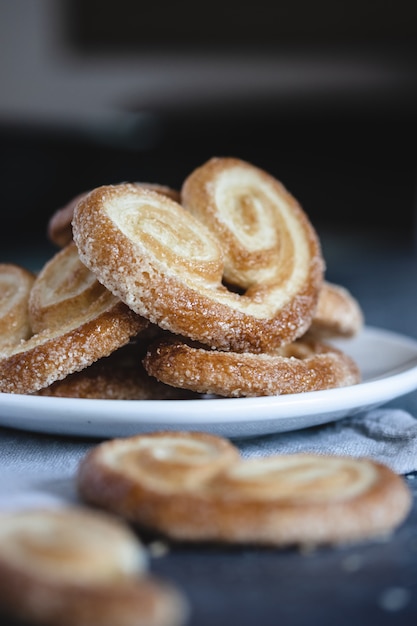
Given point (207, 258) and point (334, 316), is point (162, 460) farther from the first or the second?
point (334, 316)

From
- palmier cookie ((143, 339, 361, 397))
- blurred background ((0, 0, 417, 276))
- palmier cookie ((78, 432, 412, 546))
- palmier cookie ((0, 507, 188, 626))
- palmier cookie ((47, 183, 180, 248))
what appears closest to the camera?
palmier cookie ((0, 507, 188, 626))

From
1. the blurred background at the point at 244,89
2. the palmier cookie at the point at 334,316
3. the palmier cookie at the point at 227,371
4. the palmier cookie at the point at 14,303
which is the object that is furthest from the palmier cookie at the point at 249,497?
the blurred background at the point at 244,89

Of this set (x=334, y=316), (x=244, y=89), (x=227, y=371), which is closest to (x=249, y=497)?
(x=227, y=371)

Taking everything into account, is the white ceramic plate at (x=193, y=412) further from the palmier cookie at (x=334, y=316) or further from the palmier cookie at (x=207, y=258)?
the palmier cookie at (x=334, y=316)

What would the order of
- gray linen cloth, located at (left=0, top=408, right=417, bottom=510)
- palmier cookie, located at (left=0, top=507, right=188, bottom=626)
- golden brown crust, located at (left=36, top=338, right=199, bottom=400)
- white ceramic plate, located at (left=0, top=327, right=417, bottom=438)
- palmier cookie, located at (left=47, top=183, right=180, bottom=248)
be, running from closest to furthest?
palmier cookie, located at (left=0, top=507, right=188, bottom=626) → gray linen cloth, located at (left=0, top=408, right=417, bottom=510) → white ceramic plate, located at (left=0, top=327, right=417, bottom=438) → golden brown crust, located at (left=36, top=338, right=199, bottom=400) → palmier cookie, located at (left=47, top=183, right=180, bottom=248)

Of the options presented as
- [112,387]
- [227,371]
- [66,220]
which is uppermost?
[66,220]

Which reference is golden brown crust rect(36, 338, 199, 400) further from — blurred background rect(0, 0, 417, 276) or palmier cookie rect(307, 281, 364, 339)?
blurred background rect(0, 0, 417, 276)

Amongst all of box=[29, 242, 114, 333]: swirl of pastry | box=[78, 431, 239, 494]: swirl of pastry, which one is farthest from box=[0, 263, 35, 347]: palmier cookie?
box=[78, 431, 239, 494]: swirl of pastry

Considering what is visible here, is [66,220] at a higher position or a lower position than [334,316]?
higher
